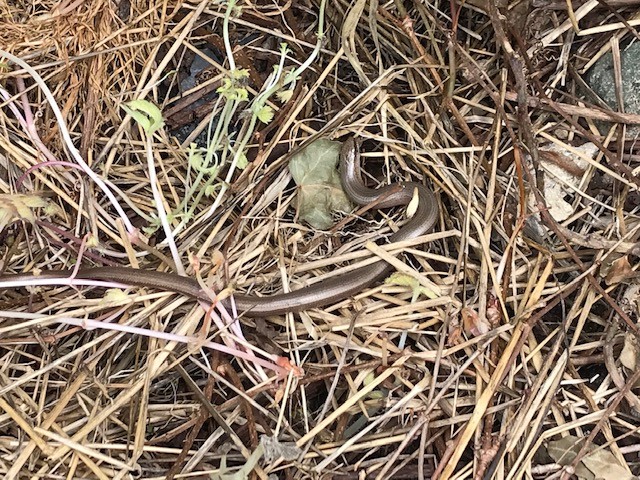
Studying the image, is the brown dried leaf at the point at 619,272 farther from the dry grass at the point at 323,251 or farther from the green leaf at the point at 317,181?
the green leaf at the point at 317,181

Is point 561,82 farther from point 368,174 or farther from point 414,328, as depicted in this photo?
point 414,328

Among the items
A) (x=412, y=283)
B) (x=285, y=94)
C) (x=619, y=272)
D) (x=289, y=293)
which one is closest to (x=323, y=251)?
(x=289, y=293)

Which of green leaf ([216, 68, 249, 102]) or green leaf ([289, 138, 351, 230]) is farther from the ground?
green leaf ([216, 68, 249, 102])

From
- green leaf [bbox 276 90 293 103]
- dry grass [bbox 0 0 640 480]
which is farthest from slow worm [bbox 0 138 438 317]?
green leaf [bbox 276 90 293 103]

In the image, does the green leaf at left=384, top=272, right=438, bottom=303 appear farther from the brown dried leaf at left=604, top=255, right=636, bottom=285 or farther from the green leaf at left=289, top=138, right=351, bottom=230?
the brown dried leaf at left=604, top=255, right=636, bottom=285

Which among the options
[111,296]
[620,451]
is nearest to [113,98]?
[111,296]

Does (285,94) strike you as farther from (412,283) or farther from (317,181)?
(412,283)

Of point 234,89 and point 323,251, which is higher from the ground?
point 234,89
